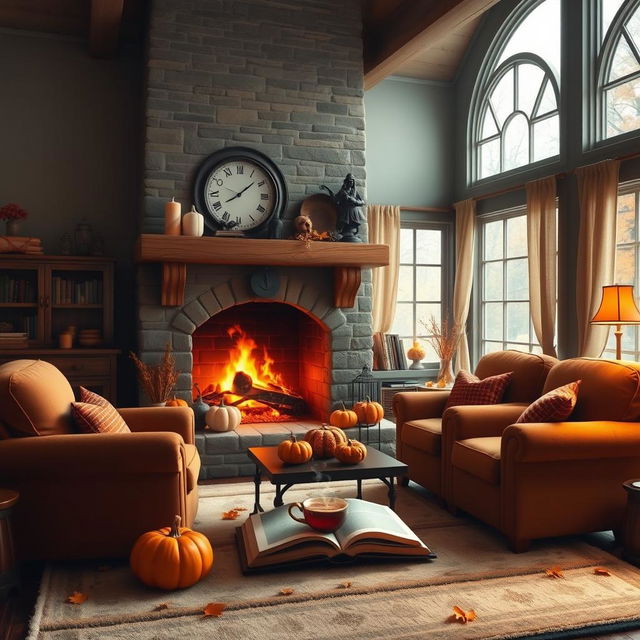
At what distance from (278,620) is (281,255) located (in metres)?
2.93

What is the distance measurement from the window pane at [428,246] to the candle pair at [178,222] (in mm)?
2761

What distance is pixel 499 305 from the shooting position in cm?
662

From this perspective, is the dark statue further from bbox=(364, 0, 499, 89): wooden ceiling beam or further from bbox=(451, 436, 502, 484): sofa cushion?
bbox=(451, 436, 502, 484): sofa cushion

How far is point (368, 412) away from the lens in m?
5.20

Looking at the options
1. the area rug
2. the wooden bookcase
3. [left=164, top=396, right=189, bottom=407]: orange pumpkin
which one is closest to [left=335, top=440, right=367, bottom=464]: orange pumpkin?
the area rug

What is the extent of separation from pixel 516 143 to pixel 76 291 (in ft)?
12.8

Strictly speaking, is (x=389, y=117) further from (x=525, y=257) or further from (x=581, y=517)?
(x=581, y=517)

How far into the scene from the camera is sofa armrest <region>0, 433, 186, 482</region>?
10.0 feet

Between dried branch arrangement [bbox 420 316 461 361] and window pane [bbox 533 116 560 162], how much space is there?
1773mm

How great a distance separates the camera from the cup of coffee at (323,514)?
3094 mm

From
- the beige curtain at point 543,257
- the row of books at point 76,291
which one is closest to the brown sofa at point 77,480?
the row of books at point 76,291

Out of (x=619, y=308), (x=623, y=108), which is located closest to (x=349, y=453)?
(x=619, y=308)

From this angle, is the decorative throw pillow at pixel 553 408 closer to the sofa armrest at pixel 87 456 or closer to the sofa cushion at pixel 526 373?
the sofa cushion at pixel 526 373

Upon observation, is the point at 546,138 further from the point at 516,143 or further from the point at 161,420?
the point at 161,420
